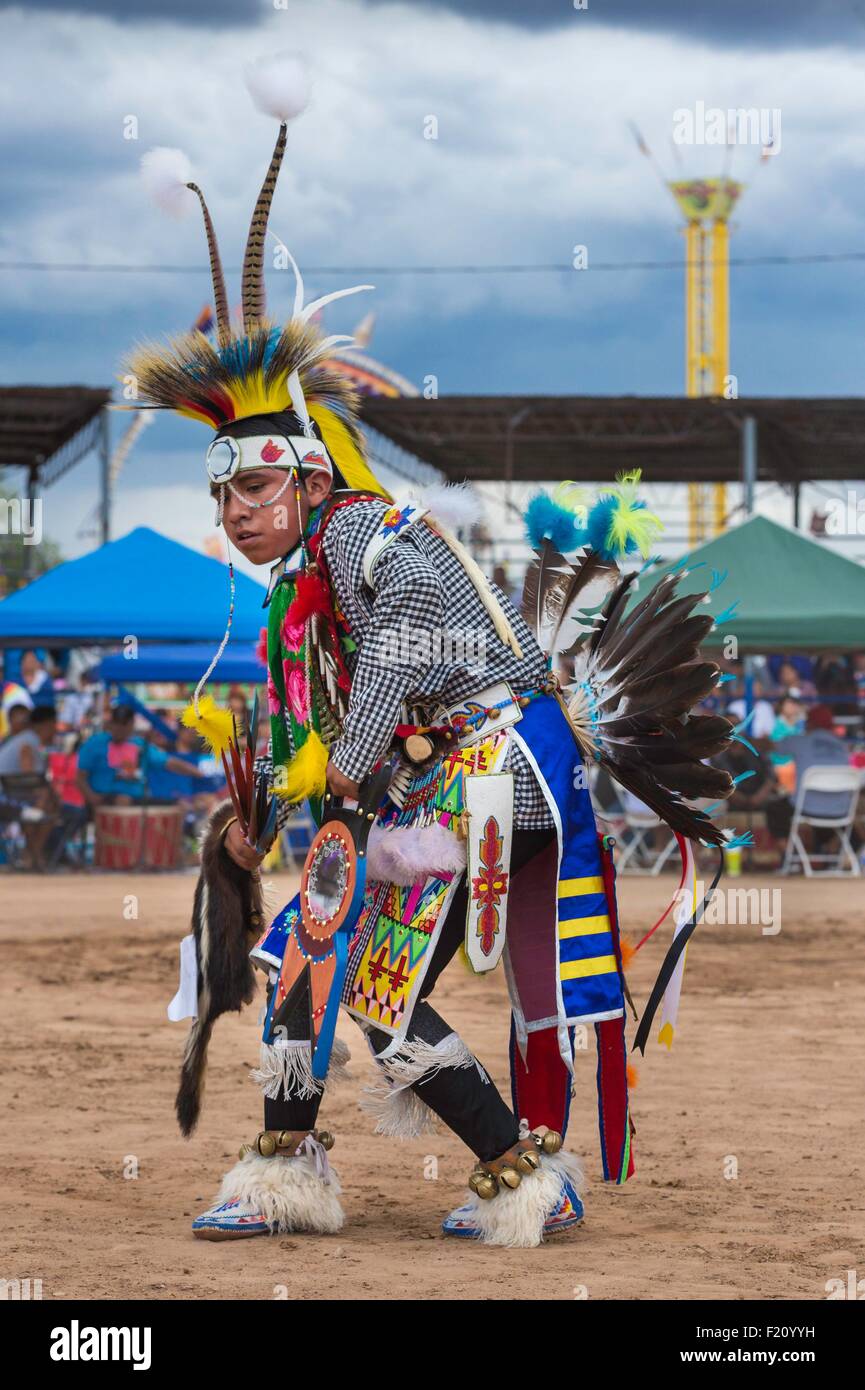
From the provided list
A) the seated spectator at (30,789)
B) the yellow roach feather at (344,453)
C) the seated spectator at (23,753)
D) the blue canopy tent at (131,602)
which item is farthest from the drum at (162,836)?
the yellow roach feather at (344,453)

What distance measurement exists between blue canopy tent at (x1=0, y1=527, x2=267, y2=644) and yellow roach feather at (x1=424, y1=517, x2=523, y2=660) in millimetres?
9061

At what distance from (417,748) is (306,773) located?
9.5 inches

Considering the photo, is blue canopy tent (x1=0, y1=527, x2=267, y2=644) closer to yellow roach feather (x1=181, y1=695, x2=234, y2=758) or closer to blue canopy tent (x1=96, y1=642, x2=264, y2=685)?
blue canopy tent (x1=96, y1=642, x2=264, y2=685)

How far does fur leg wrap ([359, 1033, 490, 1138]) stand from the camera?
3.86 metres

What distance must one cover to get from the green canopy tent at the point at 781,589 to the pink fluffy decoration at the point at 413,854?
8969 mm

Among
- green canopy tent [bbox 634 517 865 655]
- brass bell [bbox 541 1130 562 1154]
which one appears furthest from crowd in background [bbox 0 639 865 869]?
brass bell [bbox 541 1130 562 1154]

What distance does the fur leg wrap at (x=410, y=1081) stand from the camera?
3855mm

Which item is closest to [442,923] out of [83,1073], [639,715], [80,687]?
[639,715]

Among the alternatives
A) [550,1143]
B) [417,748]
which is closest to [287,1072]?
[550,1143]

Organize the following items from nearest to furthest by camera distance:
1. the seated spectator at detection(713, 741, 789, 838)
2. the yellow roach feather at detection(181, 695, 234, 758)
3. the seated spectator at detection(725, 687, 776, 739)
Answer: the yellow roach feather at detection(181, 695, 234, 758) → the seated spectator at detection(713, 741, 789, 838) → the seated spectator at detection(725, 687, 776, 739)

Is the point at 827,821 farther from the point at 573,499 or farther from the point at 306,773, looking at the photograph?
the point at 306,773

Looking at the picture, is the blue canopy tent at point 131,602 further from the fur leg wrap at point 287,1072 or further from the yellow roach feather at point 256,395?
the fur leg wrap at point 287,1072

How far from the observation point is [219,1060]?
6.61 metres

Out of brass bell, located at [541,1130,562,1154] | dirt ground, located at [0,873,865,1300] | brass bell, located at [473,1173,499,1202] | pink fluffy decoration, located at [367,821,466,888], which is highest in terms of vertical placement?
pink fluffy decoration, located at [367,821,466,888]
